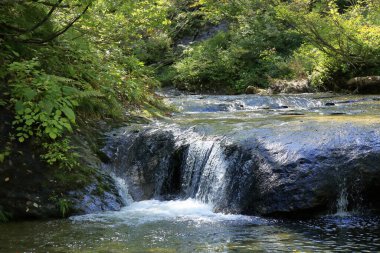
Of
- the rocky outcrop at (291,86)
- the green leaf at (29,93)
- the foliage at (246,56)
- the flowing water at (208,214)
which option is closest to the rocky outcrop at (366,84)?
the rocky outcrop at (291,86)

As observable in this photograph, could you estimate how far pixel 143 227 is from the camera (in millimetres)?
5574

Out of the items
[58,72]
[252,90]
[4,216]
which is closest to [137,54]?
[252,90]

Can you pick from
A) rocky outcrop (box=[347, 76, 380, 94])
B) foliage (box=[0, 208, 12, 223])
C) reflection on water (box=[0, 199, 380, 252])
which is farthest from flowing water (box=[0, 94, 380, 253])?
rocky outcrop (box=[347, 76, 380, 94])

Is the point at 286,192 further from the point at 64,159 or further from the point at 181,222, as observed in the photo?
the point at 64,159

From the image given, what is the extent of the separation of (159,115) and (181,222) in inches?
196

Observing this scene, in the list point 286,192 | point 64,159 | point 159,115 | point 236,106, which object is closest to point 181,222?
point 286,192

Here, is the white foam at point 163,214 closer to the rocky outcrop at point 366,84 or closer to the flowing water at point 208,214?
the flowing water at point 208,214

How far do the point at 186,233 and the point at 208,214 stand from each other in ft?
3.99

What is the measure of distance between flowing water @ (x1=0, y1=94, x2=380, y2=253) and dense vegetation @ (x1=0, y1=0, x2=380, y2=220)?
4.21 feet

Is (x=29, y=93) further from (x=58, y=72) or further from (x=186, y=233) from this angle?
(x=186, y=233)

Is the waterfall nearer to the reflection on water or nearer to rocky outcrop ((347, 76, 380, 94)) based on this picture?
the reflection on water

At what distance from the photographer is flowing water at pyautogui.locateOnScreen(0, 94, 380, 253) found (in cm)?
474

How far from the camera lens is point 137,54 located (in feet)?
66.6

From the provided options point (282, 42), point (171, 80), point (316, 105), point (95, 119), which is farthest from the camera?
point (171, 80)
